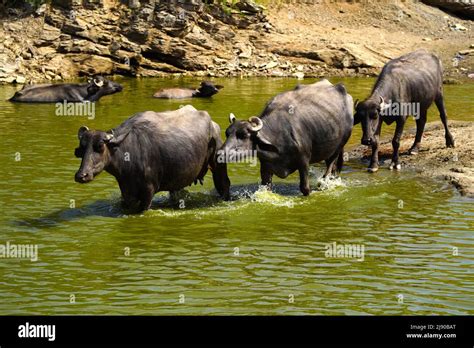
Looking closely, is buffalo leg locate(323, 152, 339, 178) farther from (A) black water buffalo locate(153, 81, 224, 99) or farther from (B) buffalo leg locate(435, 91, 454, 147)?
(A) black water buffalo locate(153, 81, 224, 99)

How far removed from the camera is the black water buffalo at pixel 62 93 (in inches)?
1174

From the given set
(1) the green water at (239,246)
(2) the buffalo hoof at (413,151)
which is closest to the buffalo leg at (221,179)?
(1) the green water at (239,246)

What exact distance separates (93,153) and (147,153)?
100cm

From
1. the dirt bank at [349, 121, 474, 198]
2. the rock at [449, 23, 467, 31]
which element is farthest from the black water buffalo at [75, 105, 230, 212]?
the rock at [449, 23, 467, 31]

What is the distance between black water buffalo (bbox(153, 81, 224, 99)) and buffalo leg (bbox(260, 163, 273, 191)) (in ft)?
44.9

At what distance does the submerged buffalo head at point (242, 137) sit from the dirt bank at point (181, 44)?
Result: 20740mm

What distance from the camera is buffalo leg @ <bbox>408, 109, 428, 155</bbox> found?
68.3ft

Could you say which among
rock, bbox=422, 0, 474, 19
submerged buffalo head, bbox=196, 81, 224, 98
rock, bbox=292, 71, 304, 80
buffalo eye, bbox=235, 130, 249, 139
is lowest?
rock, bbox=292, 71, 304, 80

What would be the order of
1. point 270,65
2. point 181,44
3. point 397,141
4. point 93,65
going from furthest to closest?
point 270,65
point 181,44
point 93,65
point 397,141

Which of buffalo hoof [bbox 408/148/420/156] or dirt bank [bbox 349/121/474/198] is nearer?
dirt bank [bbox 349/121/474/198]

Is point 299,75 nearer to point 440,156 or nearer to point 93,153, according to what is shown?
point 440,156

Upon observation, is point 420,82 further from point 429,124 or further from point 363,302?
point 363,302

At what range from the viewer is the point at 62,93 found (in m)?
30.2

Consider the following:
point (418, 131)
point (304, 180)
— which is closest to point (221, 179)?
point (304, 180)
